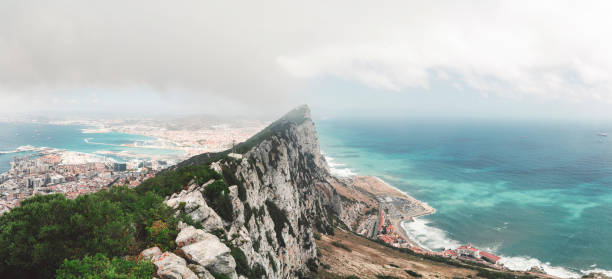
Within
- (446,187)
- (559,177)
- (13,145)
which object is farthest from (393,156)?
(13,145)

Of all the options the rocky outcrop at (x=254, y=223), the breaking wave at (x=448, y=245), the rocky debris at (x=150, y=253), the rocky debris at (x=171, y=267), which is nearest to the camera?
the rocky debris at (x=171, y=267)

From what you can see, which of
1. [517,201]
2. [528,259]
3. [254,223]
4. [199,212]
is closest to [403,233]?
[528,259]

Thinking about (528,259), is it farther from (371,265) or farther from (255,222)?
(255,222)

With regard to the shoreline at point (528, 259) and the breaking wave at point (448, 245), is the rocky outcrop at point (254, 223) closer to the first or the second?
the shoreline at point (528, 259)

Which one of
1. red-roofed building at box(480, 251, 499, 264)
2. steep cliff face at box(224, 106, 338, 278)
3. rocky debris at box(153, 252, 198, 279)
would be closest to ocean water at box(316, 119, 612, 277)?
red-roofed building at box(480, 251, 499, 264)

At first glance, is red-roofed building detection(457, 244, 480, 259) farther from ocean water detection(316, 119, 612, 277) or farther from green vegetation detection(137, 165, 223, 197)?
green vegetation detection(137, 165, 223, 197)

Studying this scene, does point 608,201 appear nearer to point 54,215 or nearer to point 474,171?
point 474,171

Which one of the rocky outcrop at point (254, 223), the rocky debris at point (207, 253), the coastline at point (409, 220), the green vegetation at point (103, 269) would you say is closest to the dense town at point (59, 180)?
the rocky outcrop at point (254, 223)
